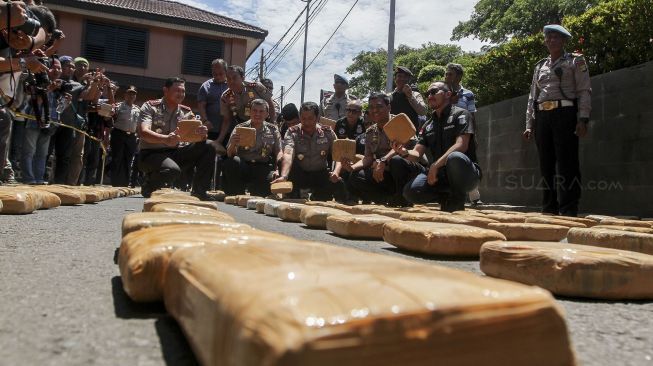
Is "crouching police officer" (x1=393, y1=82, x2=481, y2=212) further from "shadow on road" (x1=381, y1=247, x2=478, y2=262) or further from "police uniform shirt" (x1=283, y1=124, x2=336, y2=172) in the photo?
"shadow on road" (x1=381, y1=247, x2=478, y2=262)

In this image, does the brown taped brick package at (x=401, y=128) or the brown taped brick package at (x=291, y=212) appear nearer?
the brown taped brick package at (x=291, y=212)

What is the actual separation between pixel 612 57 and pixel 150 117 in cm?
475

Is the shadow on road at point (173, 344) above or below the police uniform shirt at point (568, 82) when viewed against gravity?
below

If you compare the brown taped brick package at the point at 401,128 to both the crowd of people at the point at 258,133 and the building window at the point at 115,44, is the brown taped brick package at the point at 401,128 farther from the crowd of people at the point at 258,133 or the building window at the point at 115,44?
the building window at the point at 115,44

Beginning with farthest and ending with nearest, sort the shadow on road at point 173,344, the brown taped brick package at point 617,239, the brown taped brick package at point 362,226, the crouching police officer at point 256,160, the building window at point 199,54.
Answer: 1. the building window at point 199,54
2. the crouching police officer at point 256,160
3. the brown taped brick package at point 362,226
4. the brown taped brick package at point 617,239
5. the shadow on road at point 173,344

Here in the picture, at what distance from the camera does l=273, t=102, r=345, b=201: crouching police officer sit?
6.16 metres

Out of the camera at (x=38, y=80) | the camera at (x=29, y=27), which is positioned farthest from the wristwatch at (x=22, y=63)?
the camera at (x=38, y=80)

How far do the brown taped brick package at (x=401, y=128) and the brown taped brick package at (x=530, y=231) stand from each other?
2.19 m

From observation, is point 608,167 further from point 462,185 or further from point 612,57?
point 462,185

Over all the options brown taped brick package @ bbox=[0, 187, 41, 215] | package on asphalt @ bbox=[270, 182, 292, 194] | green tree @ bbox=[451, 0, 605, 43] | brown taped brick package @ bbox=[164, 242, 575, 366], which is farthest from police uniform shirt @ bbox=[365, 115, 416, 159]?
green tree @ bbox=[451, 0, 605, 43]

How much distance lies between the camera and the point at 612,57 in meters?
5.83

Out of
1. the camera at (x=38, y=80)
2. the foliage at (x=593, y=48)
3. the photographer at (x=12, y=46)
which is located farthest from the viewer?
the foliage at (x=593, y=48)

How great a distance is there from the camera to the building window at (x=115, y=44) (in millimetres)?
17328

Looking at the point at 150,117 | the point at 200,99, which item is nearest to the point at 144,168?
the point at 150,117
